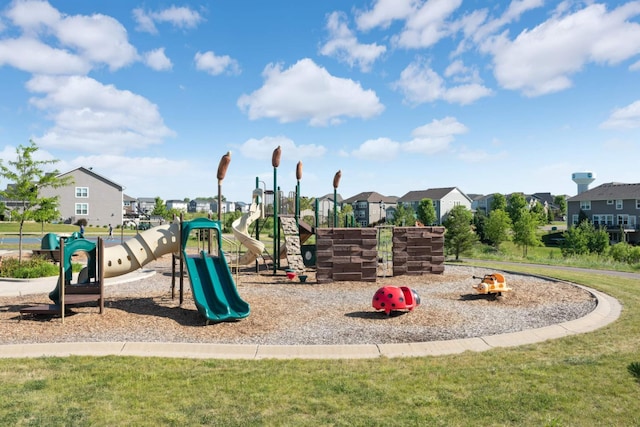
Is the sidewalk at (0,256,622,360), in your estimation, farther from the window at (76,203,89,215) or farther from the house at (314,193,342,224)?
the window at (76,203,89,215)

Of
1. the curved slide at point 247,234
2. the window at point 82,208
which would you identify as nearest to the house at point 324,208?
the curved slide at point 247,234

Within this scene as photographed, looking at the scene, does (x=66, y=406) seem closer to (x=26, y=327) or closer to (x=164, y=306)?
(x=26, y=327)

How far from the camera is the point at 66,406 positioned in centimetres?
574

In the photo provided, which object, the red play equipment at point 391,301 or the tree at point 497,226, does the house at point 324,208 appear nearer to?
the red play equipment at point 391,301

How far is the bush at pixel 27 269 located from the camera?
55.6 feet

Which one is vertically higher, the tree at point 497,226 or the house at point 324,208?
the house at point 324,208

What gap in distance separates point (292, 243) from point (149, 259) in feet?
26.9

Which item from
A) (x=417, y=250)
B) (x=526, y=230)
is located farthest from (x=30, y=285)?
(x=526, y=230)

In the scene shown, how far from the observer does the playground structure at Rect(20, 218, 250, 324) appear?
1105 cm

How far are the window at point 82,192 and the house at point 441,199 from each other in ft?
181

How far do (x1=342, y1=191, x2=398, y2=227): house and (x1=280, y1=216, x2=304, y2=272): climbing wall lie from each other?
6836cm

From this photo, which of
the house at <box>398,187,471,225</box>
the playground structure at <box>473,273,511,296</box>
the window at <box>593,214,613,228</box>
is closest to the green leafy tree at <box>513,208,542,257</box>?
the window at <box>593,214,613,228</box>

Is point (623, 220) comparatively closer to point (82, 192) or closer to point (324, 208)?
point (324, 208)

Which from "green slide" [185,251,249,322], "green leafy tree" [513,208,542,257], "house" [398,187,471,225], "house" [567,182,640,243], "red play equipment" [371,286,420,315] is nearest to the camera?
"green slide" [185,251,249,322]
